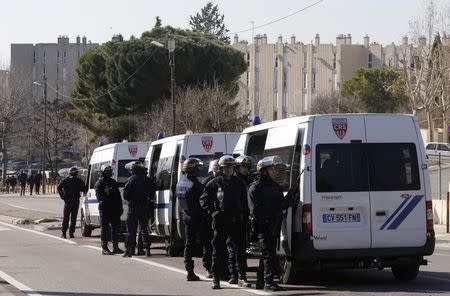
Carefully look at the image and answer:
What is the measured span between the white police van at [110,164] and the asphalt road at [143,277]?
110 inches

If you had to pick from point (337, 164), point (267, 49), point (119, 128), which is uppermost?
point (267, 49)

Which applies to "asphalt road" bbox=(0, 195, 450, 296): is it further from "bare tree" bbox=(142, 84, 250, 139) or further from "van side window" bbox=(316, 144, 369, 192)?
"bare tree" bbox=(142, 84, 250, 139)

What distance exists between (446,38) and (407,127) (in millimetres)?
51438

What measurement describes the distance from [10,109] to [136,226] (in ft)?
226

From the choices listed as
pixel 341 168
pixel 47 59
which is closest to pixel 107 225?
pixel 341 168

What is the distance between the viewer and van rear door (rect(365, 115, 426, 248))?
1383 cm

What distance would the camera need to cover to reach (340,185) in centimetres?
1379

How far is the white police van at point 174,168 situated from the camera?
1950 centimetres

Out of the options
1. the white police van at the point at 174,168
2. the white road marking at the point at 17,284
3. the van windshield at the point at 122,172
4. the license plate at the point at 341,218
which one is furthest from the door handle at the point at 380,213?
the van windshield at the point at 122,172

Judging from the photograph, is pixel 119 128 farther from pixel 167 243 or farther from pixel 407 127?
pixel 407 127

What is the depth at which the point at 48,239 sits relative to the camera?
87.4ft

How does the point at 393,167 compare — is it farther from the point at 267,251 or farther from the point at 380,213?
the point at 267,251

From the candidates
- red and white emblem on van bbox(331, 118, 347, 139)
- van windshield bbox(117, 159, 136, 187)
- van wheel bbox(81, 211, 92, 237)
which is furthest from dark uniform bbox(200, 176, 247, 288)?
van wheel bbox(81, 211, 92, 237)

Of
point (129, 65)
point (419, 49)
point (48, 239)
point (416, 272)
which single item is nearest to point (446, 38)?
point (419, 49)
